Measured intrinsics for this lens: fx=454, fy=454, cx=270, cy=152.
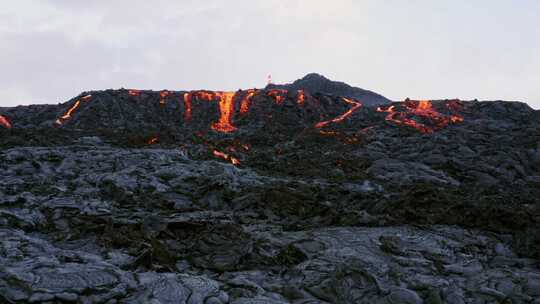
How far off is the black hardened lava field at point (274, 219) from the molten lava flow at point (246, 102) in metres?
15.4

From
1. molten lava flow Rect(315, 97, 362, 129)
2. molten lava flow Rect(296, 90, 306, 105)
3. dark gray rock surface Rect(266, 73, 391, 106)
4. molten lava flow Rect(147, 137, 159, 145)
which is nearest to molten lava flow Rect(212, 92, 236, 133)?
molten lava flow Rect(296, 90, 306, 105)

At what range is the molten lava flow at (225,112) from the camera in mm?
45594

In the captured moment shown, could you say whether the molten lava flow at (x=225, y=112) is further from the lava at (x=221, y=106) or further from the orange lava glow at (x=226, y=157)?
the orange lava glow at (x=226, y=157)

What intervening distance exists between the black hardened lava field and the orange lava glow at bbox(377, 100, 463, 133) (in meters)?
3.05

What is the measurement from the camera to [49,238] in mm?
13016

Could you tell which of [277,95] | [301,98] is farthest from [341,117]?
[277,95]

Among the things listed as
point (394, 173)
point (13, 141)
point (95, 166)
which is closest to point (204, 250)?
point (95, 166)

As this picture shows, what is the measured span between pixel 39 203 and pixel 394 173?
1746cm

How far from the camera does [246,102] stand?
5341 centimetres

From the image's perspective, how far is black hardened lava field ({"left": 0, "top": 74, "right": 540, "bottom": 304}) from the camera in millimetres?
9688

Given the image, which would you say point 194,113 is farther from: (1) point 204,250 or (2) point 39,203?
(1) point 204,250

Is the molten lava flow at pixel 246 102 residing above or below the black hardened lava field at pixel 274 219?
above

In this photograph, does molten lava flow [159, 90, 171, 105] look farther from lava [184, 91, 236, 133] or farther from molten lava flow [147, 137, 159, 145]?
molten lava flow [147, 137, 159, 145]

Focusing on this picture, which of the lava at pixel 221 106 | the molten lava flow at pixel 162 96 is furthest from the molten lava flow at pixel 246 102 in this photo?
the molten lava flow at pixel 162 96
